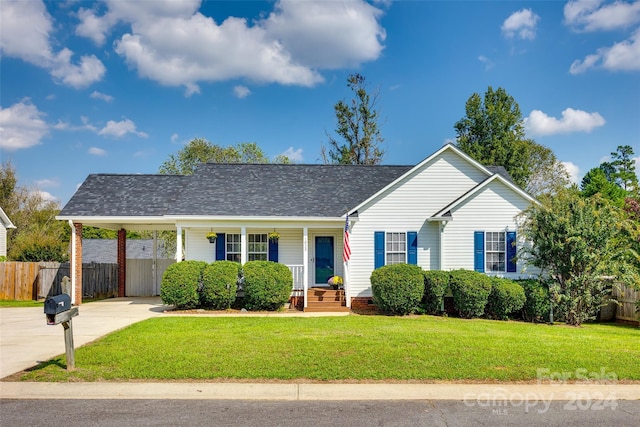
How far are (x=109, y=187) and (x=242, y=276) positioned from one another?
24.5 feet

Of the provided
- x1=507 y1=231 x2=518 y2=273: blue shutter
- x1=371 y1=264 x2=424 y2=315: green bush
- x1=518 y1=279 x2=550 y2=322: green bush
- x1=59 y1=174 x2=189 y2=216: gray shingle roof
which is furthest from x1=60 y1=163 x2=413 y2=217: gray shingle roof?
x1=518 y1=279 x2=550 y2=322: green bush

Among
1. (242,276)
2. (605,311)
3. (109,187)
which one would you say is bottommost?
(605,311)

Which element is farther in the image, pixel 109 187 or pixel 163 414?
pixel 109 187

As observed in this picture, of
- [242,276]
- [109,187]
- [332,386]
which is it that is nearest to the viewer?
[332,386]

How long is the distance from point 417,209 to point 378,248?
2.01 m

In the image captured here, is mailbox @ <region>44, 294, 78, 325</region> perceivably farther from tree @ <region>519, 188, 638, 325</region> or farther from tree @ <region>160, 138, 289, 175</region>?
tree @ <region>160, 138, 289, 175</region>

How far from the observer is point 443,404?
249 inches

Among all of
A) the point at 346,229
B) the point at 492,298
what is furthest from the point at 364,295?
the point at 492,298

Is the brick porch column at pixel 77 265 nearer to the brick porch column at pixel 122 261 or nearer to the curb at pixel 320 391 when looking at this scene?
the brick porch column at pixel 122 261

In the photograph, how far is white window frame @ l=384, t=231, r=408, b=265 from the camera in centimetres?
1677

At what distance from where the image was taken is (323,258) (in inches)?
719

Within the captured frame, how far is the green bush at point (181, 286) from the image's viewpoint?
14930mm

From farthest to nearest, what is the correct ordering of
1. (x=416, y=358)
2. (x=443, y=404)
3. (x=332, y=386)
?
(x=416, y=358) < (x=332, y=386) < (x=443, y=404)

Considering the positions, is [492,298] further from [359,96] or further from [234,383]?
[359,96]
